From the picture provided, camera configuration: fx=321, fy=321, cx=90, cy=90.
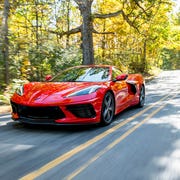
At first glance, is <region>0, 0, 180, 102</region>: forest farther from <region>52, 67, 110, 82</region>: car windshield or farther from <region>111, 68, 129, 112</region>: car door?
<region>111, 68, 129, 112</region>: car door

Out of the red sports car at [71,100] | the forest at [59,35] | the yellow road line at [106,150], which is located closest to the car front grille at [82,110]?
the red sports car at [71,100]

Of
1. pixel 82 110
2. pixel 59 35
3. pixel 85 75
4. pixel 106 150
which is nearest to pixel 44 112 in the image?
pixel 82 110

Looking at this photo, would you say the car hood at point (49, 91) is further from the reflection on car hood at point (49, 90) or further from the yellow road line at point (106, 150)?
the yellow road line at point (106, 150)

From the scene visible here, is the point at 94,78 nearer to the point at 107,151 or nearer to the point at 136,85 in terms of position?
the point at 136,85

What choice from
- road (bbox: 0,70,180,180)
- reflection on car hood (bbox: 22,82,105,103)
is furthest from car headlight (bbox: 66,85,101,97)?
road (bbox: 0,70,180,180)

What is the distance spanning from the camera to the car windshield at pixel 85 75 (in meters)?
6.95

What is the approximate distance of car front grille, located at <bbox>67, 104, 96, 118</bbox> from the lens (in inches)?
224

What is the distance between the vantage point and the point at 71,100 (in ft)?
18.6

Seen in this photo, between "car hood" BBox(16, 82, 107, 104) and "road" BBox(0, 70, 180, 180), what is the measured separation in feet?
1.87

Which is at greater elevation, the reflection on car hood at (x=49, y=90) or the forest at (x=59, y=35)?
the forest at (x=59, y=35)

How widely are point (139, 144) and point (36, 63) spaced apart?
9.61 metres

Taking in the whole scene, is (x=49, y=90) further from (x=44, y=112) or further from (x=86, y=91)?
(x=86, y=91)

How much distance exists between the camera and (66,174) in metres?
3.55

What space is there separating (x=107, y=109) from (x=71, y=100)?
1.07 meters
